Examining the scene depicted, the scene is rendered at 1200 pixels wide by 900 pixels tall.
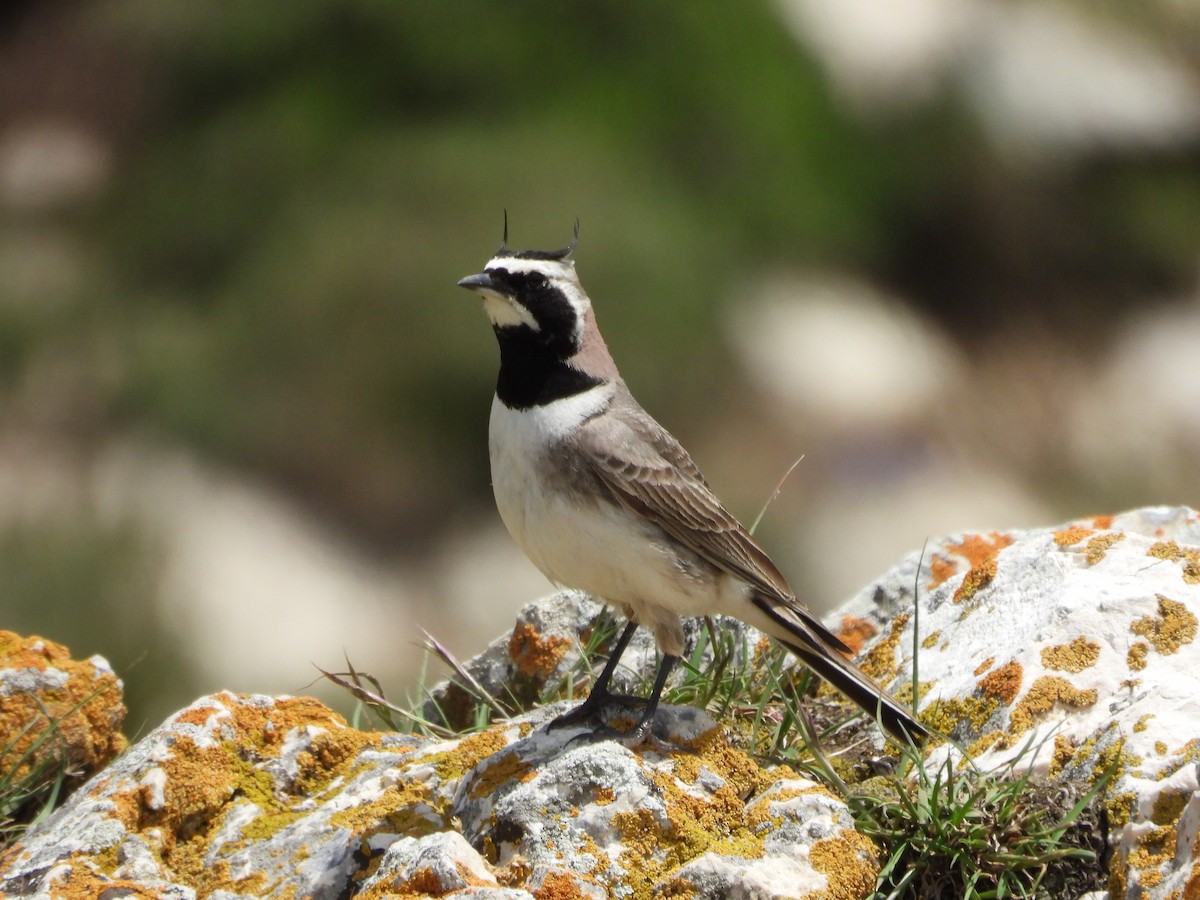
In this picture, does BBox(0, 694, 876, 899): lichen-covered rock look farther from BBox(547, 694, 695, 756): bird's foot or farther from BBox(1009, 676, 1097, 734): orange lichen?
BBox(1009, 676, 1097, 734): orange lichen

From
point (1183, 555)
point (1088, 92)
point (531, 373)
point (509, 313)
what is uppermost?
point (1088, 92)

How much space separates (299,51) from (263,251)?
2.68 metres

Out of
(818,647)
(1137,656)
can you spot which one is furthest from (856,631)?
(1137,656)

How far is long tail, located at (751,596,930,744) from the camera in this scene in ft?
18.6

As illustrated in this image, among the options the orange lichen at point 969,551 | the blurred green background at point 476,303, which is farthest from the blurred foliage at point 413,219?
the orange lichen at point 969,551

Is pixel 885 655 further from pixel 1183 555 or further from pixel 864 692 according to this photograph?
pixel 1183 555

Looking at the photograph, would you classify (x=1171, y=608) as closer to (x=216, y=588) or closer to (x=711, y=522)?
(x=711, y=522)

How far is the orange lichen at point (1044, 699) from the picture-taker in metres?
5.25

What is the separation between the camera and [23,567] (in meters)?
12.7

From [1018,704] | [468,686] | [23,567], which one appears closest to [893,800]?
[1018,704]

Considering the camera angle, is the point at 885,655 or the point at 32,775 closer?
the point at 32,775

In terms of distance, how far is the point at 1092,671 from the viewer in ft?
17.5

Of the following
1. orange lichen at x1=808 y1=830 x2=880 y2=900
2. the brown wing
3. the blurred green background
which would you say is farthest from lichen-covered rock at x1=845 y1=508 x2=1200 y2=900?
the blurred green background

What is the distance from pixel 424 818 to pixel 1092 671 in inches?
95.6
